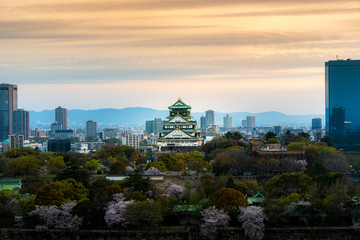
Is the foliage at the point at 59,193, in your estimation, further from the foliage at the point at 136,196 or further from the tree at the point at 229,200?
the tree at the point at 229,200

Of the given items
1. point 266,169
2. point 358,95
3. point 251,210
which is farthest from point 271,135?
point 358,95

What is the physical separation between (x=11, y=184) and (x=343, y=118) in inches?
4653

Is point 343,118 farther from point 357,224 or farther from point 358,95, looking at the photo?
point 357,224

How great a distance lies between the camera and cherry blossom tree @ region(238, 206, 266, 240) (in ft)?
136

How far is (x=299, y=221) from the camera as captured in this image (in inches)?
1705

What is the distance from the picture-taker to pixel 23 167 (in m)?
64.3

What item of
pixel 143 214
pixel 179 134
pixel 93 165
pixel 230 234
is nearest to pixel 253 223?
pixel 230 234

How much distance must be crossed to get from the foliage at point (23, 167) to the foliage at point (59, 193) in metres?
15.6

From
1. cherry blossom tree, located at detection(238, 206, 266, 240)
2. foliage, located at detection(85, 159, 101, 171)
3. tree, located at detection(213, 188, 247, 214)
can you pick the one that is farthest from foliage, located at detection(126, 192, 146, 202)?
foliage, located at detection(85, 159, 101, 171)

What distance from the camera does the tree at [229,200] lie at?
43562 mm

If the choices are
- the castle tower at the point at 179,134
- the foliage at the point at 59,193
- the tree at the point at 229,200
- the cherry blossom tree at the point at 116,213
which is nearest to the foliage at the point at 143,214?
the cherry blossom tree at the point at 116,213

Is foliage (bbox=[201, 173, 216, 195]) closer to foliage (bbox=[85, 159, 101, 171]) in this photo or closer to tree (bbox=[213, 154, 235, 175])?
tree (bbox=[213, 154, 235, 175])

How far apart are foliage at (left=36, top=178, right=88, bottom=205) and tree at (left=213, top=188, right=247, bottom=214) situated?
9.69 m

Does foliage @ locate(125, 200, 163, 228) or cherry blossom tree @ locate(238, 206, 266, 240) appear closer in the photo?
cherry blossom tree @ locate(238, 206, 266, 240)
